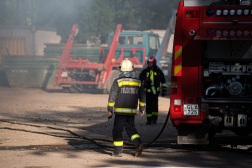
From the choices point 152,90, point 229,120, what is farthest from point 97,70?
point 229,120

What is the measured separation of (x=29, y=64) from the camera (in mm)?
19656

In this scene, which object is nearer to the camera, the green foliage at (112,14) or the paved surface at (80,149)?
the paved surface at (80,149)

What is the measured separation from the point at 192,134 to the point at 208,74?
3.15ft

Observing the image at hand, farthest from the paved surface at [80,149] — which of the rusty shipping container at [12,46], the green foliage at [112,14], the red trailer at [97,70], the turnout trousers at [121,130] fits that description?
the green foliage at [112,14]

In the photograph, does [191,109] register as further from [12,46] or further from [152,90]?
[12,46]

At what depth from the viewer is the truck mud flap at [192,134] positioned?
5793mm

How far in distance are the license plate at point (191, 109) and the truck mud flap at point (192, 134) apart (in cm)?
29

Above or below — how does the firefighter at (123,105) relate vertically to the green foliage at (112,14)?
below

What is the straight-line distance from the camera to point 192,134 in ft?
19.1

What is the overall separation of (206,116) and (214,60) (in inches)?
33.3

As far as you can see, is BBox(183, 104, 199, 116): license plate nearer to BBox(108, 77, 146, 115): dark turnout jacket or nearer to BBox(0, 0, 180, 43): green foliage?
BBox(108, 77, 146, 115): dark turnout jacket

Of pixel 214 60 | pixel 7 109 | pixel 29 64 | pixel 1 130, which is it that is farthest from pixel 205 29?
pixel 29 64

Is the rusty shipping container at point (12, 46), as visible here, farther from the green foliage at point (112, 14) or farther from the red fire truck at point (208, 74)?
the red fire truck at point (208, 74)

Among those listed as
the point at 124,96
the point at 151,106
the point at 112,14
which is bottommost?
the point at 151,106
